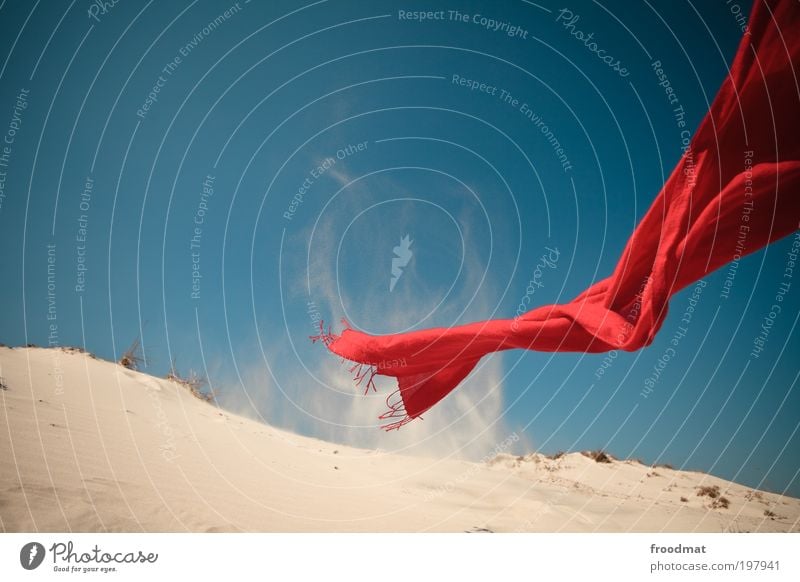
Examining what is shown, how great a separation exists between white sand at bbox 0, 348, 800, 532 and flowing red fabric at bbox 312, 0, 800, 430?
177 cm

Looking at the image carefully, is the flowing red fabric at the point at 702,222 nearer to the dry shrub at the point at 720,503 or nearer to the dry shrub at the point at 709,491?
the dry shrub at the point at 720,503

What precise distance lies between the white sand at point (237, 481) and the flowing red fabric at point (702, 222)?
1.77 metres

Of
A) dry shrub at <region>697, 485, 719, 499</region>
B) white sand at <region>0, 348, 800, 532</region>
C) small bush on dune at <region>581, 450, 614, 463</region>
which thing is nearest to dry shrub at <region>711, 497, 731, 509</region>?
white sand at <region>0, 348, 800, 532</region>

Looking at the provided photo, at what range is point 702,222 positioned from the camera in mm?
3316

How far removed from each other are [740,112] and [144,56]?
6.50 m

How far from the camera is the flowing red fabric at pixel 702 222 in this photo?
3.28 meters

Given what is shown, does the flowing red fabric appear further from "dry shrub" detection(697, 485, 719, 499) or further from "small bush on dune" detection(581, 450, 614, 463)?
"small bush on dune" detection(581, 450, 614, 463)

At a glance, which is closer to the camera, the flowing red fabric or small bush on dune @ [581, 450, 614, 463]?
the flowing red fabric

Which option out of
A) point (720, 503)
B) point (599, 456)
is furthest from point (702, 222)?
point (599, 456)

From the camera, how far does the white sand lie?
3.23m

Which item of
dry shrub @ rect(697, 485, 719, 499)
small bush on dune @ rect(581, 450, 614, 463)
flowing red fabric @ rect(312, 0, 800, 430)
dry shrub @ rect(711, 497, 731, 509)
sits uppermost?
flowing red fabric @ rect(312, 0, 800, 430)

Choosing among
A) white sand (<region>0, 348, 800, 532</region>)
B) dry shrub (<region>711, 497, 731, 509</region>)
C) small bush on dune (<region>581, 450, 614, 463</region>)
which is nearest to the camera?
white sand (<region>0, 348, 800, 532</region>)
